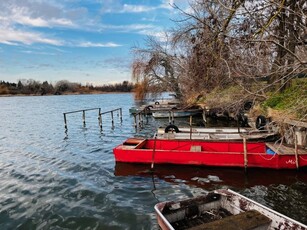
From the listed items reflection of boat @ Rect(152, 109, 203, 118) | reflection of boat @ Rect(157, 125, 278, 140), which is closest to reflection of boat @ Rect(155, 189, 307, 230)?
reflection of boat @ Rect(157, 125, 278, 140)

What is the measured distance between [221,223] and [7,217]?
225 inches

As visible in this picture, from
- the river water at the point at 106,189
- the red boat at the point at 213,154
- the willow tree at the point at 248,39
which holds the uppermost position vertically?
the willow tree at the point at 248,39

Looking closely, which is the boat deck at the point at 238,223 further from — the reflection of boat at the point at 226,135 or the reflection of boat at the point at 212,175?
the reflection of boat at the point at 226,135

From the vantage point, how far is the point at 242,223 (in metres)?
4.69

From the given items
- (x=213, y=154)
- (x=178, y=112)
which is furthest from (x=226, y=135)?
(x=178, y=112)

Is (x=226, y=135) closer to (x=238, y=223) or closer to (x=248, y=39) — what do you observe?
(x=248, y=39)

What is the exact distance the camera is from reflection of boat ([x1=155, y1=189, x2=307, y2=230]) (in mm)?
4703

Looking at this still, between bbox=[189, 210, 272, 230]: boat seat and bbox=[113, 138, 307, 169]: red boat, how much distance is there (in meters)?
5.16

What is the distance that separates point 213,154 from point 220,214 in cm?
471

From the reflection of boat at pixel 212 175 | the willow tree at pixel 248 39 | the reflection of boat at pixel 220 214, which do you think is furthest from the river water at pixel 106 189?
the willow tree at pixel 248 39

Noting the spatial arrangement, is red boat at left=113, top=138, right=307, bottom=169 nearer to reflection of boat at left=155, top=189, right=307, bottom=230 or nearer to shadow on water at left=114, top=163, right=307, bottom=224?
shadow on water at left=114, top=163, right=307, bottom=224

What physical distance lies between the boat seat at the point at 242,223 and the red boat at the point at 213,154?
516 centimetres

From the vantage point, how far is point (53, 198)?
821cm

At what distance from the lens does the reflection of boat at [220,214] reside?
185 inches
